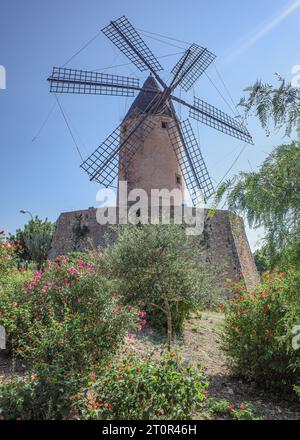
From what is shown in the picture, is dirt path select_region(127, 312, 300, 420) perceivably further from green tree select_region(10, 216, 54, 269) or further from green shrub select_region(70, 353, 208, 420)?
green tree select_region(10, 216, 54, 269)

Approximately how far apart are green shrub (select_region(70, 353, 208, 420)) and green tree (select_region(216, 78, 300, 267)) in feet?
5.02

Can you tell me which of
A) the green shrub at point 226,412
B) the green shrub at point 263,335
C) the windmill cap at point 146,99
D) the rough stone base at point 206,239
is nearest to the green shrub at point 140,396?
the green shrub at point 226,412

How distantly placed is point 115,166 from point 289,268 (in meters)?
11.3

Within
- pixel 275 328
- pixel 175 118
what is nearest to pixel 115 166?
pixel 175 118

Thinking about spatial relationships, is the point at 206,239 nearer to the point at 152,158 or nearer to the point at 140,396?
the point at 152,158

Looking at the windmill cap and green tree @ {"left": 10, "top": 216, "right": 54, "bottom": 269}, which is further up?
the windmill cap

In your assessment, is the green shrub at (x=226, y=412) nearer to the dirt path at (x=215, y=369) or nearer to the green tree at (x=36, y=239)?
the dirt path at (x=215, y=369)

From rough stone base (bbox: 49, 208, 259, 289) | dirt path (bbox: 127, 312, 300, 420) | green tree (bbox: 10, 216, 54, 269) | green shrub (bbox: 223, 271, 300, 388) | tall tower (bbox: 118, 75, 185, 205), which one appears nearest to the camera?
dirt path (bbox: 127, 312, 300, 420)

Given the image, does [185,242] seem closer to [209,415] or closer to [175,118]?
[209,415]

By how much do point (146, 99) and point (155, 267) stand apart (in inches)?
390

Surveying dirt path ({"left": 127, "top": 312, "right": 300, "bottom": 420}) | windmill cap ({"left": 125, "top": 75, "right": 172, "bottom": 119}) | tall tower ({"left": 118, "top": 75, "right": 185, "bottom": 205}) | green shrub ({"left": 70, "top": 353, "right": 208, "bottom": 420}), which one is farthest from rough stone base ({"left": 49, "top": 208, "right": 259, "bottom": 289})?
green shrub ({"left": 70, "top": 353, "right": 208, "bottom": 420})

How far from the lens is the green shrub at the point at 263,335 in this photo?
510cm

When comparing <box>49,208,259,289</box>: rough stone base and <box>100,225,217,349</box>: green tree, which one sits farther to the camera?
<box>49,208,259,289</box>: rough stone base

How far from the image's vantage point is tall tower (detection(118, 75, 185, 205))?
14124mm
